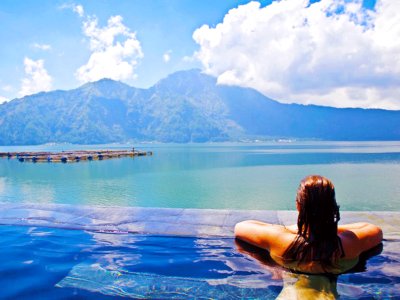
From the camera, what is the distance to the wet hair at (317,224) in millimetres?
3168

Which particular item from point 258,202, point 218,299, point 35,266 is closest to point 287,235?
point 218,299

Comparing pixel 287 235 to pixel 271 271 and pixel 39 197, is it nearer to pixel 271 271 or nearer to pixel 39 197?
pixel 271 271

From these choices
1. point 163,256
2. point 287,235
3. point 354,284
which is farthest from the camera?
point 163,256

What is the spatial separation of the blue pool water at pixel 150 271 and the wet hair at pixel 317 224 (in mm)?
265

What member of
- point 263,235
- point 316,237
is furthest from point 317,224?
point 263,235

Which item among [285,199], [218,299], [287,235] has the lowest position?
[285,199]

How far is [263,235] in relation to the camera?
4.09 m

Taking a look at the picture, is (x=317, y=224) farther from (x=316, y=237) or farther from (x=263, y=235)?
(x=263, y=235)

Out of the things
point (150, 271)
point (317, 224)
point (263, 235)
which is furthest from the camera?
point (263, 235)

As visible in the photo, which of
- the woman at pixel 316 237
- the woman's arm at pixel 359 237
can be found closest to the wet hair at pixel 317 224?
the woman at pixel 316 237

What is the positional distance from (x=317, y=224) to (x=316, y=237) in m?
0.16

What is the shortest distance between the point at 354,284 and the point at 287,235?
79 centimetres

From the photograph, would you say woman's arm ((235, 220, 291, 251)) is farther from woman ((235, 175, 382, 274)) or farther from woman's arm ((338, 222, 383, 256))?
woman's arm ((338, 222, 383, 256))

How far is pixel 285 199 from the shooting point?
21.2 m
